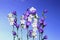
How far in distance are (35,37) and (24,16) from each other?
0.41 metres

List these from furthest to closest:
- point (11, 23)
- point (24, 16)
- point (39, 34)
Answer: point (11, 23)
point (24, 16)
point (39, 34)

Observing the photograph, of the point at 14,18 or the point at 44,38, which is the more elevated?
the point at 14,18

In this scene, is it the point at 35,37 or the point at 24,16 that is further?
the point at 24,16

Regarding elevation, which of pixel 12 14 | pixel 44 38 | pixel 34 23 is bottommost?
pixel 44 38

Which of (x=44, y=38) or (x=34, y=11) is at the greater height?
(x=34, y=11)

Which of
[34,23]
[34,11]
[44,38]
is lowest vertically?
[44,38]

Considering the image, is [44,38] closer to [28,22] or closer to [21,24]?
[28,22]

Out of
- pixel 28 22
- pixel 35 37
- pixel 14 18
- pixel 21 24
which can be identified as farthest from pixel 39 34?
pixel 14 18

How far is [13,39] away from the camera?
124 inches

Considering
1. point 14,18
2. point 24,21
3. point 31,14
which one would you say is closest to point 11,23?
point 14,18

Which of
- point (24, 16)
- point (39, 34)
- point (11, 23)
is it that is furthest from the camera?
point (11, 23)

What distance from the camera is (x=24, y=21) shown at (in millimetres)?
2920

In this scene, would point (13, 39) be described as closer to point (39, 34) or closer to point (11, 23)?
point (11, 23)

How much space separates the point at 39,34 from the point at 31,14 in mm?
307
